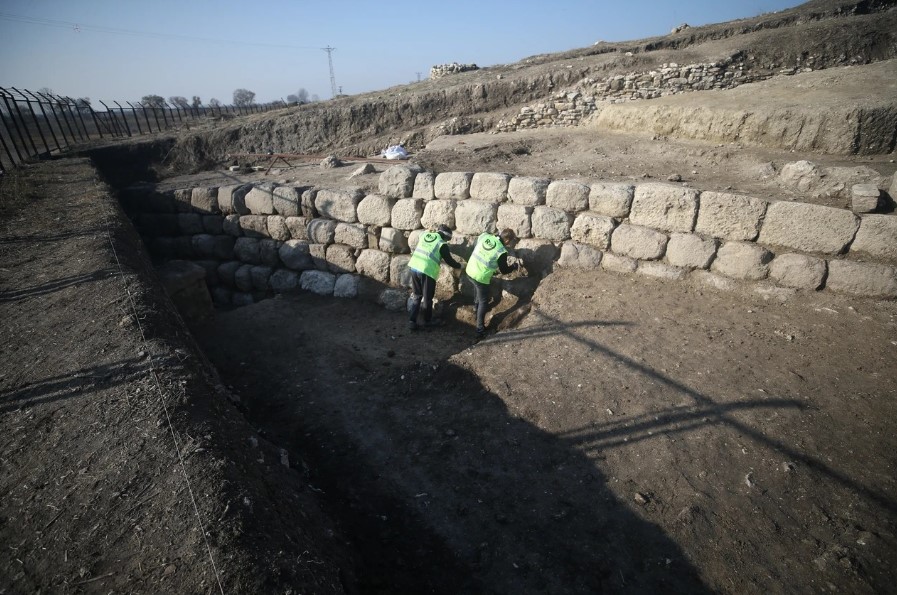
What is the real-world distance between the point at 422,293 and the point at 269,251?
3903 mm

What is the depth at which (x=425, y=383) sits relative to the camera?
5.18 m

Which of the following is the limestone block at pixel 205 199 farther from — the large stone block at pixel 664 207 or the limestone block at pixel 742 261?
the limestone block at pixel 742 261

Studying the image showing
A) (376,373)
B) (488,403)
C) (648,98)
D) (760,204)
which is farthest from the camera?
(648,98)

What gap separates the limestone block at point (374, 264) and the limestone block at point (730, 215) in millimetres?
4999

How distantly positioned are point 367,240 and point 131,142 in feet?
34.3

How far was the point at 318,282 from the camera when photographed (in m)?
8.29

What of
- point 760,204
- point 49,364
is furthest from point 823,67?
point 49,364

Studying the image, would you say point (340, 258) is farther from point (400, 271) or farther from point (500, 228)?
point (500, 228)

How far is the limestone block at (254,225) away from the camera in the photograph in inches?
343

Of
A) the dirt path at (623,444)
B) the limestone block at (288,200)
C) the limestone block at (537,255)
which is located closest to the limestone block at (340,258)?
the limestone block at (288,200)

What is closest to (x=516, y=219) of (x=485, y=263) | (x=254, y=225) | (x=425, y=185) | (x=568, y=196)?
(x=568, y=196)

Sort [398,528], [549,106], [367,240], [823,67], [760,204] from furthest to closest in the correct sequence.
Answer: [549,106], [823,67], [367,240], [760,204], [398,528]

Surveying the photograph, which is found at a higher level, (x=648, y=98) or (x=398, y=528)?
(x=648, y=98)

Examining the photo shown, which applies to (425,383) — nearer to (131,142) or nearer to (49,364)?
(49,364)
